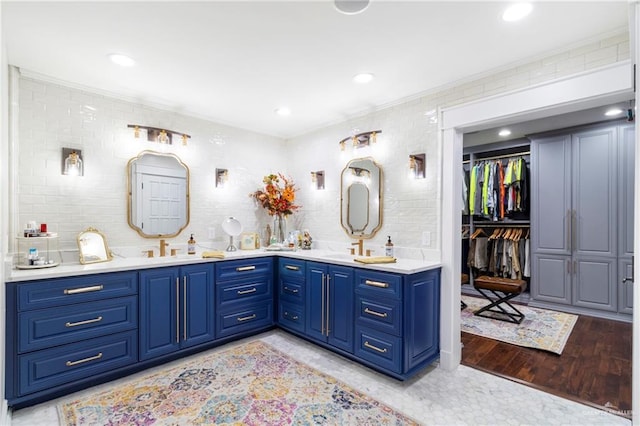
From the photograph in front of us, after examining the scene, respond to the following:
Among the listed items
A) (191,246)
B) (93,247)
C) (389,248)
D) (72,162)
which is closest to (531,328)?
(389,248)

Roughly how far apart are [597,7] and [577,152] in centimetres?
312

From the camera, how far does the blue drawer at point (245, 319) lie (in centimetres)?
325

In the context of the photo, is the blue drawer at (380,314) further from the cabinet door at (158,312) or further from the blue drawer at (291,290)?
the cabinet door at (158,312)

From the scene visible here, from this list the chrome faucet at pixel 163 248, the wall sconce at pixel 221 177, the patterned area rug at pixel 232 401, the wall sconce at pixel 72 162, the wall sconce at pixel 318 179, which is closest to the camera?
the patterned area rug at pixel 232 401

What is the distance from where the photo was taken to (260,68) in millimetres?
2646

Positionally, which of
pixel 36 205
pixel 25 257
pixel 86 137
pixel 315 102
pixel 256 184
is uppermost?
pixel 315 102

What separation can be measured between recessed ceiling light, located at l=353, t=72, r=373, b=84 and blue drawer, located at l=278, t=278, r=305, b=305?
2077mm

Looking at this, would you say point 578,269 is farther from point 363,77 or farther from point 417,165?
point 363,77

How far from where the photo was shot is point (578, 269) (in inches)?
171

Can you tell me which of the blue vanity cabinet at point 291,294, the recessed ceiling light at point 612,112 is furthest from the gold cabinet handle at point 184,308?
the recessed ceiling light at point 612,112

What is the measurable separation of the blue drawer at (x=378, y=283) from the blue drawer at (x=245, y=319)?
1.29 metres

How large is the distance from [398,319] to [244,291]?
169 cm

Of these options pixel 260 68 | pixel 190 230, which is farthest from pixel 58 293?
pixel 260 68

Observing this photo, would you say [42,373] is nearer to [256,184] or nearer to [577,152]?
[256,184]
